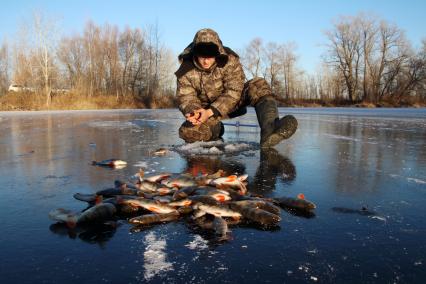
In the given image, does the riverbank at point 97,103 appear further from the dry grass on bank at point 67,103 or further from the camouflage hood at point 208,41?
the camouflage hood at point 208,41

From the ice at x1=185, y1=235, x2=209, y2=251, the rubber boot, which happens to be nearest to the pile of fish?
the ice at x1=185, y1=235, x2=209, y2=251

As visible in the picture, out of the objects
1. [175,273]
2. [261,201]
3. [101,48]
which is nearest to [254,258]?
[175,273]

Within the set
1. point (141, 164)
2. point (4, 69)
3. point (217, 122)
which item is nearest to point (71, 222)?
point (141, 164)

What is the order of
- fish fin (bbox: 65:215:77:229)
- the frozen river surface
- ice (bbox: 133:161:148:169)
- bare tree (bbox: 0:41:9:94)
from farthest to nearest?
bare tree (bbox: 0:41:9:94), ice (bbox: 133:161:148:169), fish fin (bbox: 65:215:77:229), the frozen river surface

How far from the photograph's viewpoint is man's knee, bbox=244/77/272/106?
21.2 feet

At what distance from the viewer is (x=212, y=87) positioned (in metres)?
6.33

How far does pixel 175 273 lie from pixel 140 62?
57.7m

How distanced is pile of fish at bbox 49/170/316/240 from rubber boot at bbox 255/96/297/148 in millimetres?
2687

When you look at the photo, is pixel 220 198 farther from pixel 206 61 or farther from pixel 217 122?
pixel 206 61

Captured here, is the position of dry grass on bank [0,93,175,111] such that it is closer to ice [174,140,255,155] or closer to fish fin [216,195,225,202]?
ice [174,140,255,155]

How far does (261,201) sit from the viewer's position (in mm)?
2428

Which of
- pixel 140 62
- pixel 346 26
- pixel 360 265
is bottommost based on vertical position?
pixel 360 265

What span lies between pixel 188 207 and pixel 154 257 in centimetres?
72

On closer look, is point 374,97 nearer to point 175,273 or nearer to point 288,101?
point 288,101
